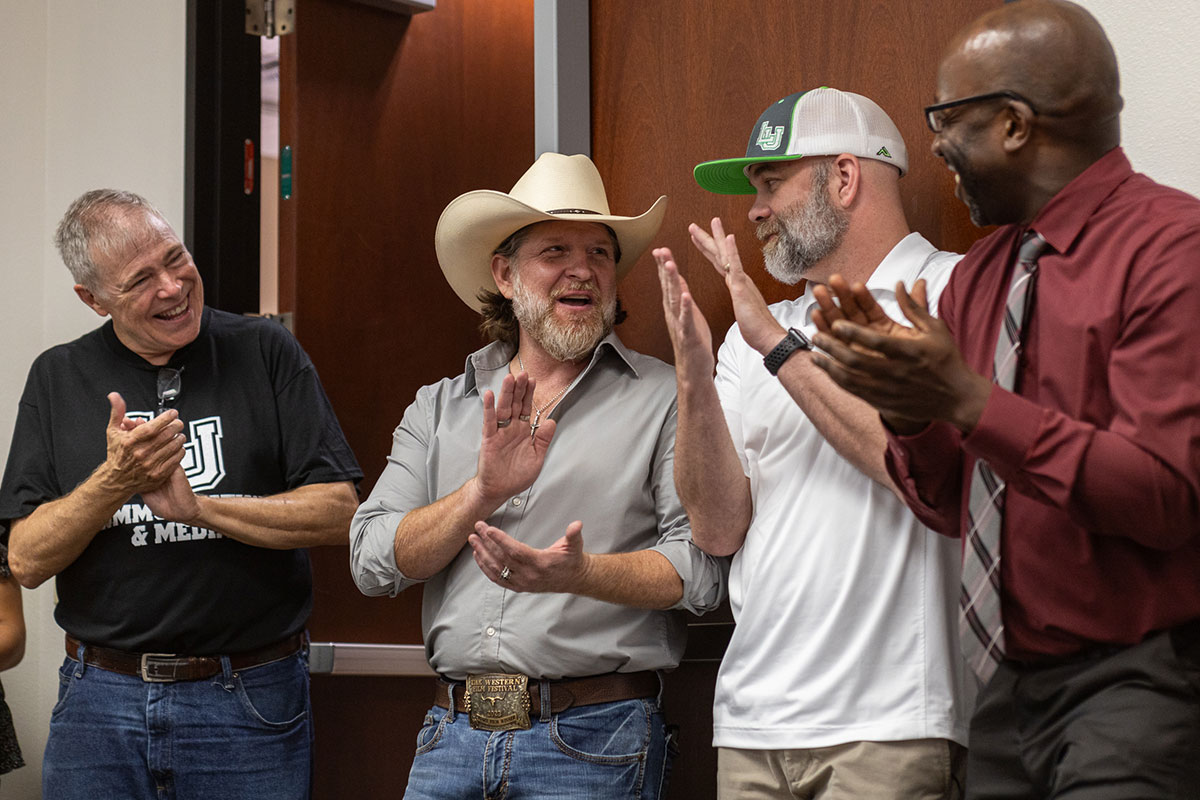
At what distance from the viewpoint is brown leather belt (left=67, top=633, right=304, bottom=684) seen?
2545 millimetres

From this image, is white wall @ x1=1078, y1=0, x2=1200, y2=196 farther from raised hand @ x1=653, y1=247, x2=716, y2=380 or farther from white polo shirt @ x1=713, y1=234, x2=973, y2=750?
raised hand @ x1=653, y1=247, x2=716, y2=380

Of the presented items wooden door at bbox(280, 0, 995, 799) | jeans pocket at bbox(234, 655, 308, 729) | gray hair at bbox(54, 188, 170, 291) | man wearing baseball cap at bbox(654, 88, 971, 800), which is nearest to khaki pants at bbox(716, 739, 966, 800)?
man wearing baseball cap at bbox(654, 88, 971, 800)

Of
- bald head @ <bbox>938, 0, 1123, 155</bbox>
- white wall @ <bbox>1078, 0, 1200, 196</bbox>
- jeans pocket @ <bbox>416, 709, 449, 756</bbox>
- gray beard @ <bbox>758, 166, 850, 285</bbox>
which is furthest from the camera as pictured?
jeans pocket @ <bbox>416, 709, 449, 756</bbox>

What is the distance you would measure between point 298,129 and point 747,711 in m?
2.05

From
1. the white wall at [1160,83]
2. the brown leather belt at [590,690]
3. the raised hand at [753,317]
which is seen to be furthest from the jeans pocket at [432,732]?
the white wall at [1160,83]

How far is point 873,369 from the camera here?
1341 mm

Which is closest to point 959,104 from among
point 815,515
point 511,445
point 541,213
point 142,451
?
point 815,515

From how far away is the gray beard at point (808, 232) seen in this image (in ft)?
6.98

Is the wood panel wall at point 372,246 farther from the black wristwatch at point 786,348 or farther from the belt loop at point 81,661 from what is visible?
the black wristwatch at point 786,348

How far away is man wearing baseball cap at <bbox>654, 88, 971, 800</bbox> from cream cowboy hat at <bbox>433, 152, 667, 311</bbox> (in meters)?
0.36

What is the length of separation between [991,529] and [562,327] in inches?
43.5

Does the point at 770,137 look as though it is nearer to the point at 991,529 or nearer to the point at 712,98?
the point at 712,98

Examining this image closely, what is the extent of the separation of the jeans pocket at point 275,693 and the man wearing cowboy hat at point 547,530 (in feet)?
1.30

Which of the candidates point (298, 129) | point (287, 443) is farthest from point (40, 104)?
point (287, 443)
